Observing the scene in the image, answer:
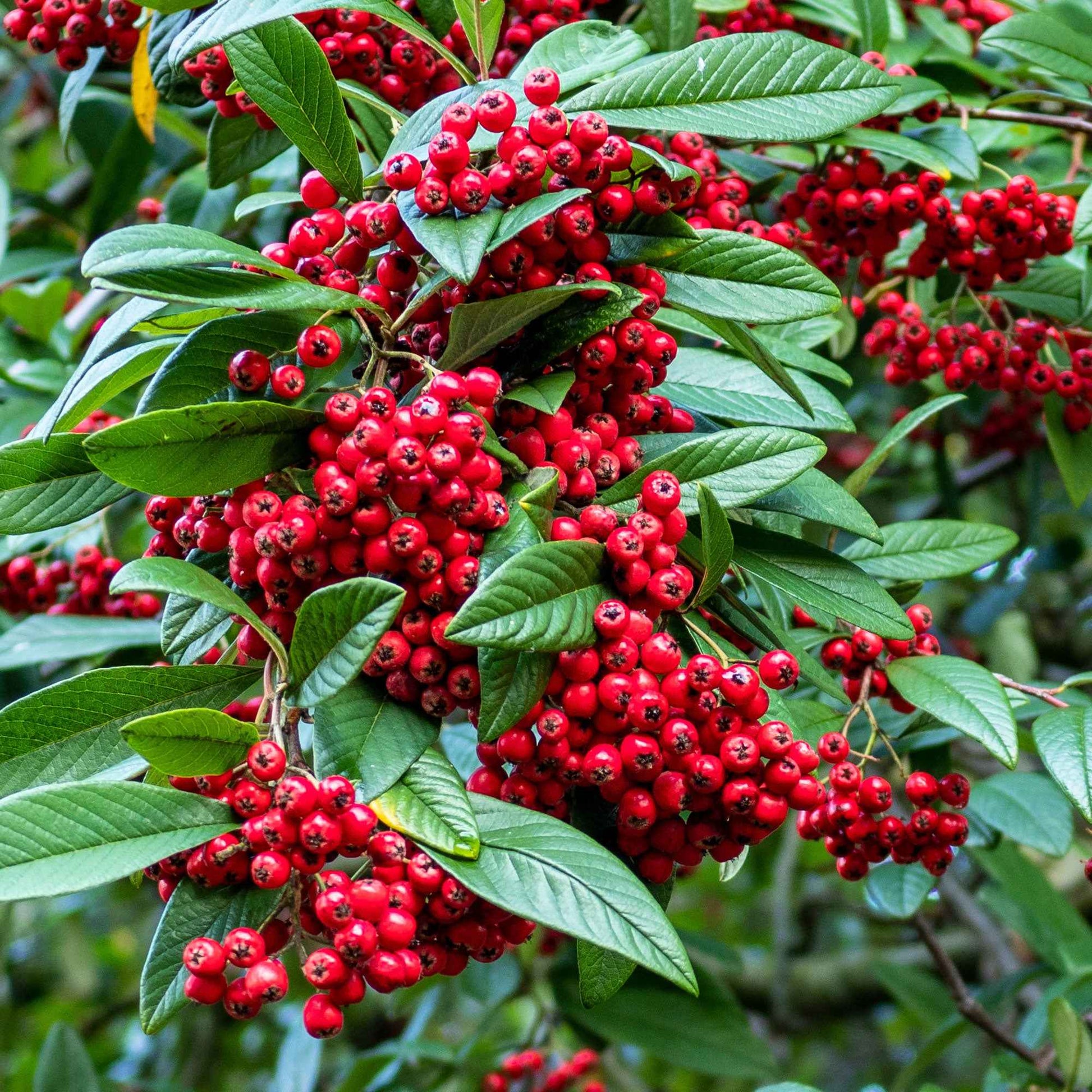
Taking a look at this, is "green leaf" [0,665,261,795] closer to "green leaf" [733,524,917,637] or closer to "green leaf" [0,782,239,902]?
"green leaf" [0,782,239,902]

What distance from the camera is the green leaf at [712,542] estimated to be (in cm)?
121

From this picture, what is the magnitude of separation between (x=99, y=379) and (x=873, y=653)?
1.03 metres

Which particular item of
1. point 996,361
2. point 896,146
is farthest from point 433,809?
point 996,361

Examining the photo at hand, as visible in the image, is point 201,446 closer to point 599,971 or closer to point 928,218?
point 599,971

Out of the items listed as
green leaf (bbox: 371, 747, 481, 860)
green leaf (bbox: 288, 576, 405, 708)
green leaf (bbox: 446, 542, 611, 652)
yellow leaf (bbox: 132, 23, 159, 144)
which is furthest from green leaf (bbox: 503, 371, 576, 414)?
yellow leaf (bbox: 132, 23, 159, 144)

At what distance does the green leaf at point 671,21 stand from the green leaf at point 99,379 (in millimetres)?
1028

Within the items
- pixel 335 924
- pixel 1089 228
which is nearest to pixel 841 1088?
pixel 1089 228

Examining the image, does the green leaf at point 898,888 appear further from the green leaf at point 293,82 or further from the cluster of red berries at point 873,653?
the green leaf at point 293,82

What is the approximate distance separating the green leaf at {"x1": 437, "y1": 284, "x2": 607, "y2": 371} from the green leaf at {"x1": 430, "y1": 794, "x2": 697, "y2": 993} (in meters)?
0.50

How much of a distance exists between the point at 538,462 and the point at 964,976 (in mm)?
3257

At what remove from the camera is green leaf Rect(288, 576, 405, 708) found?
1098mm

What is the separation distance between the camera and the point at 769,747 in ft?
4.06

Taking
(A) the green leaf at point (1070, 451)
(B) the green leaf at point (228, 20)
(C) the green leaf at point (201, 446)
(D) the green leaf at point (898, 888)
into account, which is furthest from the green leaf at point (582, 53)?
(D) the green leaf at point (898, 888)

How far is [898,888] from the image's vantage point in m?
2.39
